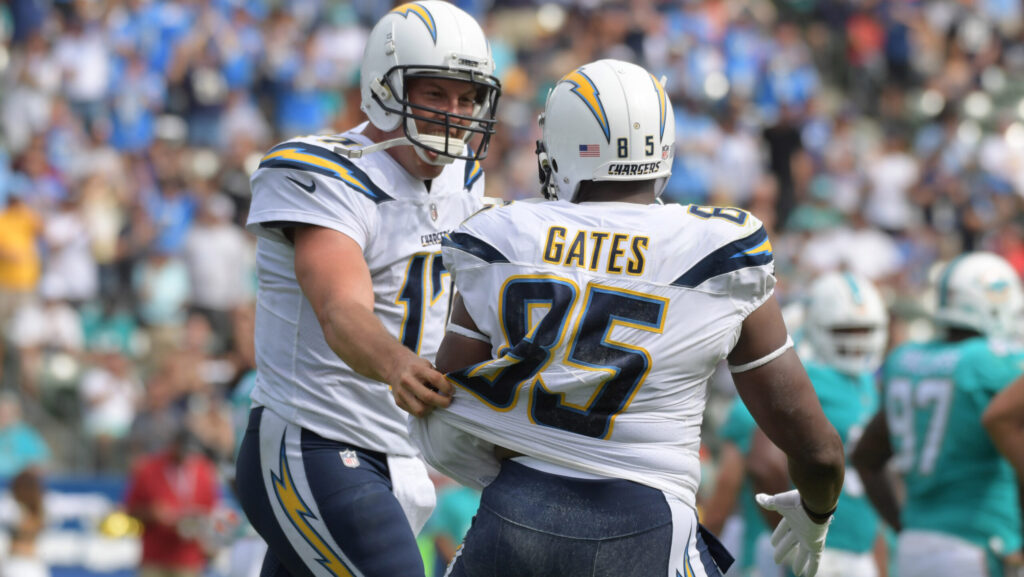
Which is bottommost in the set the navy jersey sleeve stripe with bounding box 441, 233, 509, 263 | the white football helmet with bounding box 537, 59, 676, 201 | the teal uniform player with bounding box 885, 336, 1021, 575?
the teal uniform player with bounding box 885, 336, 1021, 575

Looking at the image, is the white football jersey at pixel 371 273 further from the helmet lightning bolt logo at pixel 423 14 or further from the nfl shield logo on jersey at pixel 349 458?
the helmet lightning bolt logo at pixel 423 14

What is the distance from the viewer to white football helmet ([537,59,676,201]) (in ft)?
10.5

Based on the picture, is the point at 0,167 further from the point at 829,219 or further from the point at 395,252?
the point at 395,252

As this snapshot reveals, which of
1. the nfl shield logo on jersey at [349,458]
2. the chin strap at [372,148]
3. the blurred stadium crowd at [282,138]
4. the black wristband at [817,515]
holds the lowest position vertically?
the blurred stadium crowd at [282,138]

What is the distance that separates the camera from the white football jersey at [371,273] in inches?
154

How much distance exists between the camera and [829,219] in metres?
14.1

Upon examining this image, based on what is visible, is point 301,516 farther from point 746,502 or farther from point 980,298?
point 746,502

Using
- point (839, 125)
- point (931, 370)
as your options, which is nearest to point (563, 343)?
point (931, 370)

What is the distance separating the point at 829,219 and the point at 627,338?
1146 centimetres

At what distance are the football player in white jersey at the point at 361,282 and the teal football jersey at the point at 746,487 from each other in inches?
109

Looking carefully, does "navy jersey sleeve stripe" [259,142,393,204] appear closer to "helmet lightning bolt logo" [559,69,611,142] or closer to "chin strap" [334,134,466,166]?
"chin strap" [334,134,466,166]

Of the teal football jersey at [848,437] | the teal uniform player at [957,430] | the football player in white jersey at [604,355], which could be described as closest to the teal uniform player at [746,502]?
the teal football jersey at [848,437]

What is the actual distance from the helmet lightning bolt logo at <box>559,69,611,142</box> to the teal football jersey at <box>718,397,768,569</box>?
3.47 meters

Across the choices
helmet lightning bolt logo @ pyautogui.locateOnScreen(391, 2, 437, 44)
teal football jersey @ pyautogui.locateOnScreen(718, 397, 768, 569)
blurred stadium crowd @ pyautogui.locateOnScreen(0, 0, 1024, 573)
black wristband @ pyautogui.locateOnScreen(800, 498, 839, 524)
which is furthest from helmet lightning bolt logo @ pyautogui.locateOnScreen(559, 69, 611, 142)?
blurred stadium crowd @ pyautogui.locateOnScreen(0, 0, 1024, 573)
